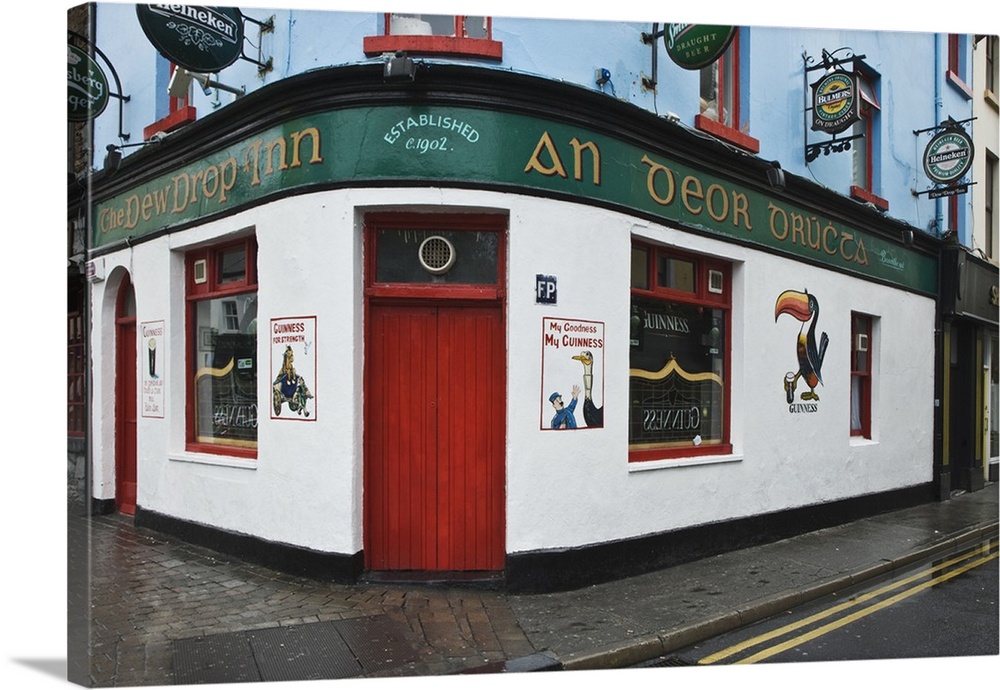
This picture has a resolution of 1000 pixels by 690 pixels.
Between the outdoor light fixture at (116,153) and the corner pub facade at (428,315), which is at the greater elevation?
the outdoor light fixture at (116,153)

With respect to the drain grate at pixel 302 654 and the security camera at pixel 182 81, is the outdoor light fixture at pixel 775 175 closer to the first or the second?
the security camera at pixel 182 81

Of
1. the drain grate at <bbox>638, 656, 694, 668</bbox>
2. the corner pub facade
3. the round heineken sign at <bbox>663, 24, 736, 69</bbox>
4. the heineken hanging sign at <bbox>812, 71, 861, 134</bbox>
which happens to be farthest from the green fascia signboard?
the drain grate at <bbox>638, 656, 694, 668</bbox>

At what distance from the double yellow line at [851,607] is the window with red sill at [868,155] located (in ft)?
15.5

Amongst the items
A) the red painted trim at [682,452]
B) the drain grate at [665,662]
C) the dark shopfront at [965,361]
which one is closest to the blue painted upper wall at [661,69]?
the dark shopfront at [965,361]

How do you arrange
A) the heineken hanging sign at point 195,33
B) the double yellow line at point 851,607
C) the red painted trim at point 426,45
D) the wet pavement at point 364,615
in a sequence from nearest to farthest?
the wet pavement at point 364,615
the double yellow line at point 851,607
the heineken hanging sign at point 195,33
the red painted trim at point 426,45

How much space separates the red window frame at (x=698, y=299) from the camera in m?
8.05

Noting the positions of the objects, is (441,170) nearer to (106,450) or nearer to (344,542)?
(344,542)

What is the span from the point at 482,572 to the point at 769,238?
5060mm

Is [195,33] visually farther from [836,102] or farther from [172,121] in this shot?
[836,102]

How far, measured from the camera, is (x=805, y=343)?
9766 mm

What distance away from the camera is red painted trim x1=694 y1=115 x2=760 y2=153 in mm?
8328

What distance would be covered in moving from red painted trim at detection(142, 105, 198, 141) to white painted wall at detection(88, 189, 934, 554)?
995 millimetres

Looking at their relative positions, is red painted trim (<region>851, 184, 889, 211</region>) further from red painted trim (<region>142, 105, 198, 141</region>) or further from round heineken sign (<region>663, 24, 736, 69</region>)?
red painted trim (<region>142, 105, 198, 141</region>)

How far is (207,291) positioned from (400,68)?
10.2 feet
